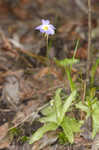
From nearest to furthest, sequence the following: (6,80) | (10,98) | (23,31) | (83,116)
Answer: (83,116)
(10,98)
(6,80)
(23,31)

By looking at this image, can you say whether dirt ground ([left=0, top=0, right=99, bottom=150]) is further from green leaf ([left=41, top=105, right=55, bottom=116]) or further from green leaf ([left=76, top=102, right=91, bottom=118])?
green leaf ([left=76, top=102, right=91, bottom=118])

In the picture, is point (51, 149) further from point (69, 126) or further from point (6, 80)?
point (6, 80)

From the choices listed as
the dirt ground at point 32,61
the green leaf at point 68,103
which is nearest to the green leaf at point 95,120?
the dirt ground at point 32,61

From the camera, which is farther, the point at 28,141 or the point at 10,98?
the point at 10,98

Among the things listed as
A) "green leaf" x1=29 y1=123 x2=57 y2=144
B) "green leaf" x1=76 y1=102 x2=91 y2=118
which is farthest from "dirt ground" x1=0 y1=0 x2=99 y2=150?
"green leaf" x1=76 y1=102 x2=91 y2=118

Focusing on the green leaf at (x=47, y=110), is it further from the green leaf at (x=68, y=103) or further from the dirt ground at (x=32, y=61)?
the green leaf at (x=68, y=103)

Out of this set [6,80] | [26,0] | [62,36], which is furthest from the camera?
[26,0]

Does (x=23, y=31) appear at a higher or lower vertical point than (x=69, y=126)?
higher

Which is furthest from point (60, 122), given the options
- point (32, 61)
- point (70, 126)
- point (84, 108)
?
point (32, 61)

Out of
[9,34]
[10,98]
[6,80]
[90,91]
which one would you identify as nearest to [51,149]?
[90,91]

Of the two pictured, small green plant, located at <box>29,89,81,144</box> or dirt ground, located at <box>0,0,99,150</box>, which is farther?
dirt ground, located at <box>0,0,99,150</box>
